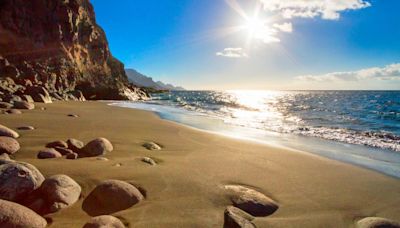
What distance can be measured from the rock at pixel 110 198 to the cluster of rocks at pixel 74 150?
1.71m

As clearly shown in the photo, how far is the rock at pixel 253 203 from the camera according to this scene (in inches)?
131

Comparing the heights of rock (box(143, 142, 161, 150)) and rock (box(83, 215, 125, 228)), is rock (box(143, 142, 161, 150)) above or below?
below

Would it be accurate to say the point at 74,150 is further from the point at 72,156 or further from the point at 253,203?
the point at 253,203

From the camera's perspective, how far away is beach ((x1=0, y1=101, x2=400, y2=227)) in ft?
10.1

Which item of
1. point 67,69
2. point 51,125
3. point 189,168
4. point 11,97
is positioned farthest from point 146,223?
point 67,69

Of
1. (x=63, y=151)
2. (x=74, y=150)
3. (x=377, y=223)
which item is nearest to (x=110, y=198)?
(x=63, y=151)

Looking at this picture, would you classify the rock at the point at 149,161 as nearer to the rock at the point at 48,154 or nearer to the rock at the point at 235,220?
the rock at the point at 48,154

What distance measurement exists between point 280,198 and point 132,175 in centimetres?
216

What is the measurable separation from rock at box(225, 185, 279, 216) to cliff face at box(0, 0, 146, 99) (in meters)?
22.1

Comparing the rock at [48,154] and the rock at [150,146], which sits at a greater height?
the rock at [48,154]

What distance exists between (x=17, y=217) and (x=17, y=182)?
65 centimetres

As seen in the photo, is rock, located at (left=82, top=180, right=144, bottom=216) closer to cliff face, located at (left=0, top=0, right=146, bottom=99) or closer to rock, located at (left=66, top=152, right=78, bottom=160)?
rock, located at (left=66, top=152, right=78, bottom=160)

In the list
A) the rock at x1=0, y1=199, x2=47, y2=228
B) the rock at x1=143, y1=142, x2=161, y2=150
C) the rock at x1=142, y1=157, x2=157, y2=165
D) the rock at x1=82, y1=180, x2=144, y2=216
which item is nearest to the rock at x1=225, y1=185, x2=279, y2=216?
the rock at x1=82, y1=180, x2=144, y2=216

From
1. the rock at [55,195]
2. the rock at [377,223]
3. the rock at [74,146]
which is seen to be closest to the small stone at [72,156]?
the rock at [74,146]
